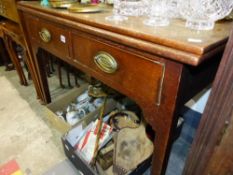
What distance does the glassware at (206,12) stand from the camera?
1.71 ft

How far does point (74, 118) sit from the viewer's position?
122cm

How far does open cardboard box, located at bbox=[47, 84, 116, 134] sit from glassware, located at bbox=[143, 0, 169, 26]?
69 cm

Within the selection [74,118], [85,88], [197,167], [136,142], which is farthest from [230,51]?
[85,88]

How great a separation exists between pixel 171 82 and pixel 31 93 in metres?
1.46

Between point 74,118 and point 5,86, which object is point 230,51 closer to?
point 74,118

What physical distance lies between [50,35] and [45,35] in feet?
0.16

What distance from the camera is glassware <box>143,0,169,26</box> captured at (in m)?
0.57

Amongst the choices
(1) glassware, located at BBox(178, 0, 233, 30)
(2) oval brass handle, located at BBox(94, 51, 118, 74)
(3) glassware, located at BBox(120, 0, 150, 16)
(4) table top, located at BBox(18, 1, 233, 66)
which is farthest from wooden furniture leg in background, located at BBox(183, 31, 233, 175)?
(3) glassware, located at BBox(120, 0, 150, 16)

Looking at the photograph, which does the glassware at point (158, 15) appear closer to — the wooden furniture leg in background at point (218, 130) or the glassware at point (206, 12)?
the glassware at point (206, 12)

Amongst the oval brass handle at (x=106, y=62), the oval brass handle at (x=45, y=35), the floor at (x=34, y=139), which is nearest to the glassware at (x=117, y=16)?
the oval brass handle at (x=106, y=62)

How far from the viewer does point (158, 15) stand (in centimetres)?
60

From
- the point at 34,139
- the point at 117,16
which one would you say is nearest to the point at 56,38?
the point at 117,16

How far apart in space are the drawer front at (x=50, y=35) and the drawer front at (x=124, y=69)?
0.09 m

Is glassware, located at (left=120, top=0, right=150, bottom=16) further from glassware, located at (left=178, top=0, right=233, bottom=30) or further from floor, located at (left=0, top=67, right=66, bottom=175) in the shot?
floor, located at (left=0, top=67, right=66, bottom=175)
